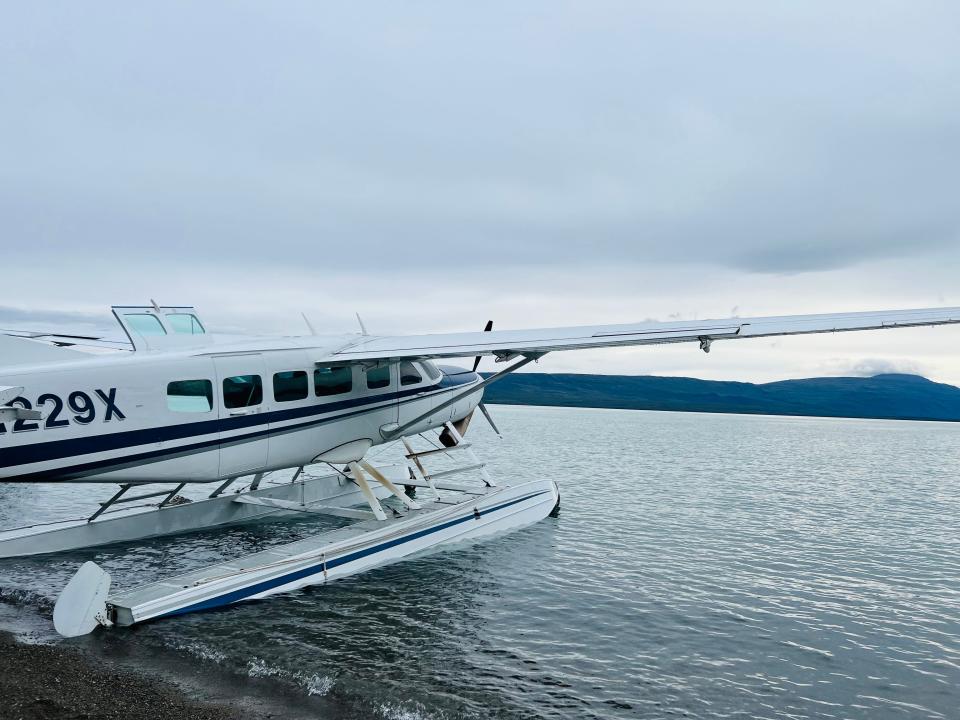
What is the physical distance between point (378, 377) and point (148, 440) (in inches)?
165

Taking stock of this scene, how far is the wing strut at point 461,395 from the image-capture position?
1201 cm

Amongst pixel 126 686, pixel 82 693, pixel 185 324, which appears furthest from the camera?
pixel 185 324

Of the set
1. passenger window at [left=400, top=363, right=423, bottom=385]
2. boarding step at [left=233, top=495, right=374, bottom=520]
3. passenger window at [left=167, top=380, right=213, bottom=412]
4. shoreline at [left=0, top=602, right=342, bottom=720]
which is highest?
passenger window at [left=400, top=363, right=423, bottom=385]

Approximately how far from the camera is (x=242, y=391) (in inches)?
428

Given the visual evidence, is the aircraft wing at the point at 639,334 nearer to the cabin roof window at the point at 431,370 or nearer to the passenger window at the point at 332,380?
the passenger window at the point at 332,380

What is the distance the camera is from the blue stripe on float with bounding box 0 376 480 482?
903 centimetres

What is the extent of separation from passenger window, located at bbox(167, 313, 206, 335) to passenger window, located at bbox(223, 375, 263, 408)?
1.72 meters

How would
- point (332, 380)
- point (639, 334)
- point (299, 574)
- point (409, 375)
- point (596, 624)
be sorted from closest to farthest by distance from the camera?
1. point (596, 624)
2. point (299, 574)
3. point (639, 334)
4. point (332, 380)
5. point (409, 375)

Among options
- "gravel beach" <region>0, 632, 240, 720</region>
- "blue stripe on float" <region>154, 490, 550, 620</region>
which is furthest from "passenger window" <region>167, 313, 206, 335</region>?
"gravel beach" <region>0, 632, 240, 720</region>

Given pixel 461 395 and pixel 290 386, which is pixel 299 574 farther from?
pixel 461 395

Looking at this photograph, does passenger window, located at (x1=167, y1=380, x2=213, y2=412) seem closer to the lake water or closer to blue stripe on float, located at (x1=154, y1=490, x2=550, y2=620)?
blue stripe on float, located at (x1=154, y1=490, x2=550, y2=620)

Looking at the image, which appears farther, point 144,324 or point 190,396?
point 144,324

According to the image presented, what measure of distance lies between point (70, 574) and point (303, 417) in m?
4.58

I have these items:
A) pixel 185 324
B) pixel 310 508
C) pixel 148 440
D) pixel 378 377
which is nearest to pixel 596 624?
pixel 378 377
